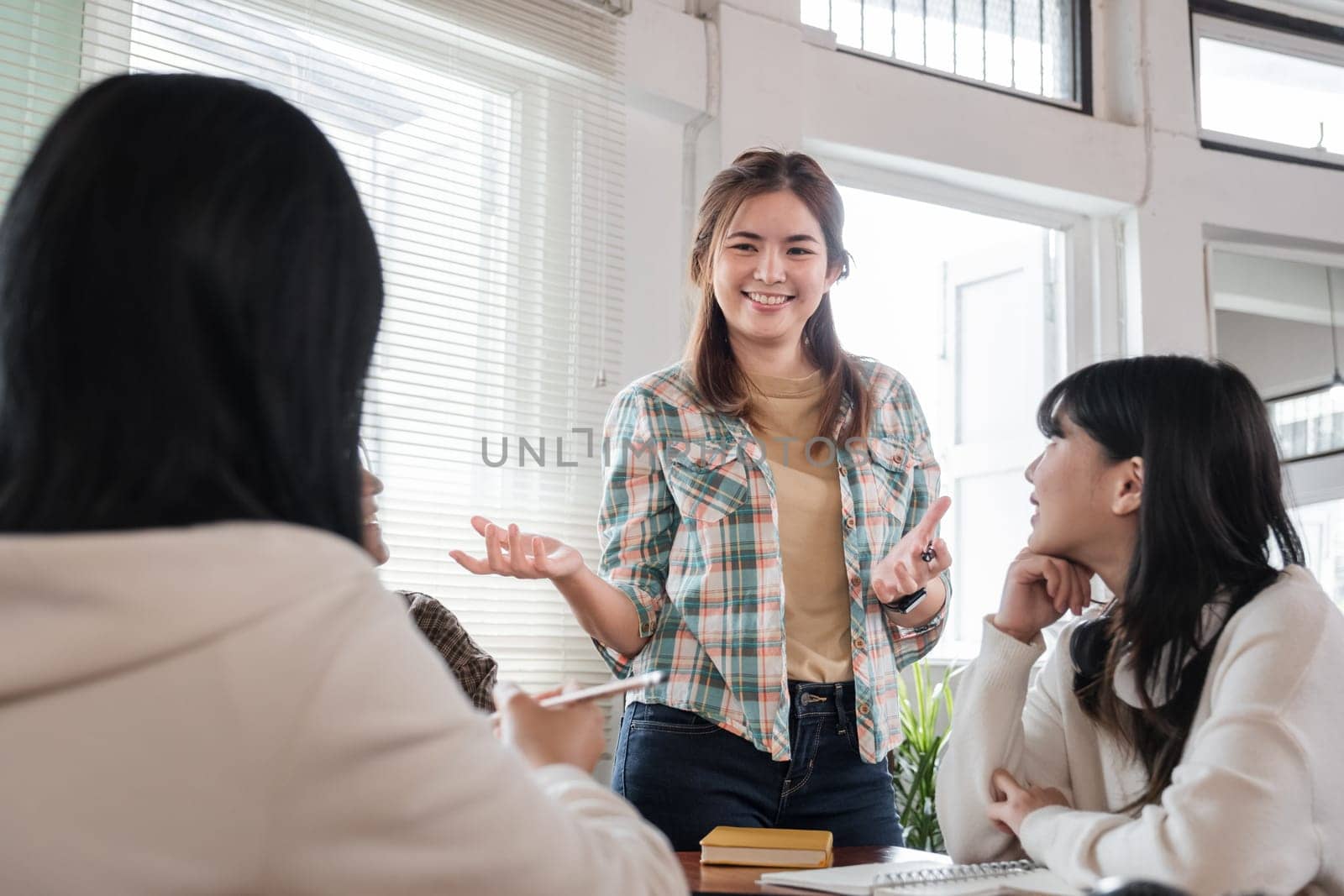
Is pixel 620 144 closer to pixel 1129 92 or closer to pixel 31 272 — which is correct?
pixel 1129 92

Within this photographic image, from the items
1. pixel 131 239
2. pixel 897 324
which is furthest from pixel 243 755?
pixel 897 324

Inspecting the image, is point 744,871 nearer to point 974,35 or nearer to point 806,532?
point 806,532

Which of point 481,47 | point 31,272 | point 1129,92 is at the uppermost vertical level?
point 1129,92

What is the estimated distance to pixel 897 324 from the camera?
4.07 metres

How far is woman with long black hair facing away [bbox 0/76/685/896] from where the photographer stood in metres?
0.62

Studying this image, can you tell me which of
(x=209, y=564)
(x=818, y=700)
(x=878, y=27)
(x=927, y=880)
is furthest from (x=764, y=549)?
(x=878, y=27)

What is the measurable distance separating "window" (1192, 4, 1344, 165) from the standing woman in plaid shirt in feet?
8.28

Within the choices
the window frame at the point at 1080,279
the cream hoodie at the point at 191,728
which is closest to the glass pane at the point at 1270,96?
the window frame at the point at 1080,279

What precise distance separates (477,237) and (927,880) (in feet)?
6.65

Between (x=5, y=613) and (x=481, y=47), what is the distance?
2530 mm

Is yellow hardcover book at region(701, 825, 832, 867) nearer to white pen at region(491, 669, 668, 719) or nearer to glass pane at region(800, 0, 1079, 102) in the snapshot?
white pen at region(491, 669, 668, 719)

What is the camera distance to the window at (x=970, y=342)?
396 centimetres

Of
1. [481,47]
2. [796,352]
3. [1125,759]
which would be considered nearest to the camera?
[1125,759]

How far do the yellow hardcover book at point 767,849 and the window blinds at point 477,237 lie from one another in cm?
135
